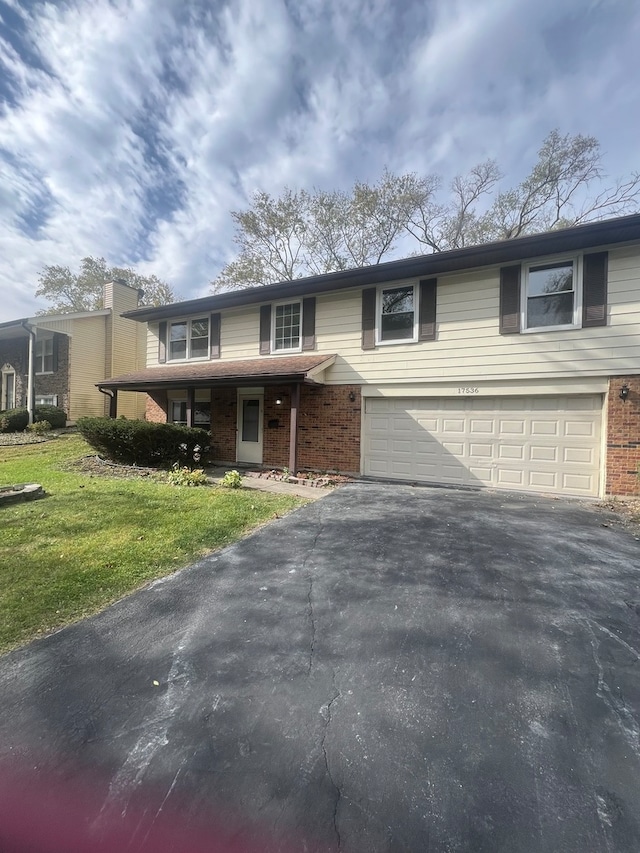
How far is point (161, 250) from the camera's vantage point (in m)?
18.5

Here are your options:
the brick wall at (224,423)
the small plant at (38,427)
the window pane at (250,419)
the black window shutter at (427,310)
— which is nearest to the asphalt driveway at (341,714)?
the black window shutter at (427,310)

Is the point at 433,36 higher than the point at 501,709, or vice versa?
the point at 433,36

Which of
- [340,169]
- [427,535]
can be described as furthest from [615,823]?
[340,169]

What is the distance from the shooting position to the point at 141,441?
9766mm

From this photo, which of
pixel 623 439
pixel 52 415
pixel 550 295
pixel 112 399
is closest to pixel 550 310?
pixel 550 295

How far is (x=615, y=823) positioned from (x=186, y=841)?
65.5 inches

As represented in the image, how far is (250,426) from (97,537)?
689cm

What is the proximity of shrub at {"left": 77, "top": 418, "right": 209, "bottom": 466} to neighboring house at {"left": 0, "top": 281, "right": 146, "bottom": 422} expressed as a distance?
865cm

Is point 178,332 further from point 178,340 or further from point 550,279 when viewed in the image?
point 550,279

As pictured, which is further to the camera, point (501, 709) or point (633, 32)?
point (633, 32)

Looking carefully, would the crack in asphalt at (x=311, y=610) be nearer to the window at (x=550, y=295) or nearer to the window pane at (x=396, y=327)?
the window pane at (x=396, y=327)

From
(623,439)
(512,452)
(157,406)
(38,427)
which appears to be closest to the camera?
(623,439)

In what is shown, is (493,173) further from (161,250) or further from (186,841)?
(186,841)

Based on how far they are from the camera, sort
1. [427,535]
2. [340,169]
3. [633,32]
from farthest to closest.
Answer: [340,169], [633,32], [427,535]
